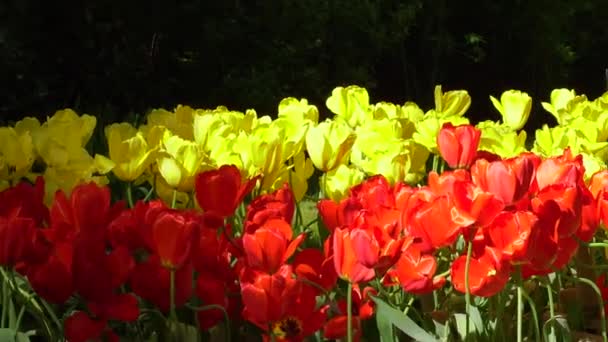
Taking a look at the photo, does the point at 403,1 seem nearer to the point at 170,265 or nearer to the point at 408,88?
the point at 408,88

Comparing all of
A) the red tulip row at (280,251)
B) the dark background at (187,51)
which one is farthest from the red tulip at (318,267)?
the dark background at (187,51)

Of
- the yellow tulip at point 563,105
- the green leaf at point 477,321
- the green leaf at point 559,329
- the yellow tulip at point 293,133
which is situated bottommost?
the yellow tulip at point 563,105

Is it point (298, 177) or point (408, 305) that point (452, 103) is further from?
point (408, 305)

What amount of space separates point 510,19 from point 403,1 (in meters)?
2.39

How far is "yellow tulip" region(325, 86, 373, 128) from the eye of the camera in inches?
100

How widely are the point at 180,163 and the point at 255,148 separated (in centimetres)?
14

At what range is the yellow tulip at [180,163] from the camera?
6.23 feet

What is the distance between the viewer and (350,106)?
2566mm

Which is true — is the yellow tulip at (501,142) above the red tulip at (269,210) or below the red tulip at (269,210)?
below

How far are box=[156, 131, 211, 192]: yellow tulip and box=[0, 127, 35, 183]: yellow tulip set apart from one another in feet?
0.79

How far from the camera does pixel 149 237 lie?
1573mm

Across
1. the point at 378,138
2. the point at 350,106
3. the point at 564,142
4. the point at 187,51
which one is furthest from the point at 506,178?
the point at 187,51

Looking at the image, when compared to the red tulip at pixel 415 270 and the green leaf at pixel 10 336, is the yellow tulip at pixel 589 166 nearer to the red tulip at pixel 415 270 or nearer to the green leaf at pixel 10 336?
the red tulip at pixel 415 270

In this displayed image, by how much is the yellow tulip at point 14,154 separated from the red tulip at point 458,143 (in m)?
0.74
